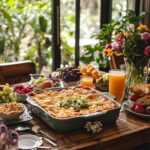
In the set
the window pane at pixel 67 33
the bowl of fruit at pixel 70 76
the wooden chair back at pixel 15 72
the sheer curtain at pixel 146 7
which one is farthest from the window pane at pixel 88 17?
the bowl of fruit at pixel 70 76

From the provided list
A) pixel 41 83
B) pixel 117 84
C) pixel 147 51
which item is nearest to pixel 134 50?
pixel 147 51

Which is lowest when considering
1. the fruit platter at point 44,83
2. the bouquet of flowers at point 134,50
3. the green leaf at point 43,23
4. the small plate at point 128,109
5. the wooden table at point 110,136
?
the wooden table at point 110,136

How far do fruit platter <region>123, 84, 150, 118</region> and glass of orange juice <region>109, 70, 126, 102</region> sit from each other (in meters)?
0.10

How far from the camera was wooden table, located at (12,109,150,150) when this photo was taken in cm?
142

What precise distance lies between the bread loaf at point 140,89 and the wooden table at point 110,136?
0.17 m

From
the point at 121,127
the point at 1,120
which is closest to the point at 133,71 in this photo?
the point at 121,127

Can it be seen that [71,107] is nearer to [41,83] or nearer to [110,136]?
[110,136]

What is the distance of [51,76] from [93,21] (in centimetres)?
242

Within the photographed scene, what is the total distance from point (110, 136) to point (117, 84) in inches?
20.7

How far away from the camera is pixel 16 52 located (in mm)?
3770

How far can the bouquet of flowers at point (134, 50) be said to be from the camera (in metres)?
1.89

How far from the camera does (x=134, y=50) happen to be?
1906mm

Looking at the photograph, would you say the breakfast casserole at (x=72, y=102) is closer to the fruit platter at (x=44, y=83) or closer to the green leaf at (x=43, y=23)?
the fruit platter at (x=44, y=83)

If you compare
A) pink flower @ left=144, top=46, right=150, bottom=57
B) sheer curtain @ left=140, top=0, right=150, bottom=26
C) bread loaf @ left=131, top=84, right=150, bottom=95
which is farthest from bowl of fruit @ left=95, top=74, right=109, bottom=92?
sheer curtain @ left=140, top=0, right=150, bottom=26
